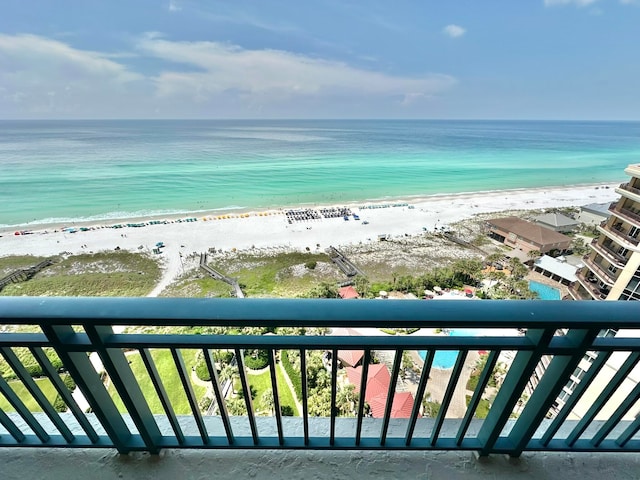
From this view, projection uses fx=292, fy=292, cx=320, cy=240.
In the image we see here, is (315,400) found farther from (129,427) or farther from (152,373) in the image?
(152,373)

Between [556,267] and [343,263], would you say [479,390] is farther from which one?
[556,267]

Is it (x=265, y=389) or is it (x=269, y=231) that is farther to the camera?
(x=269, y=231)

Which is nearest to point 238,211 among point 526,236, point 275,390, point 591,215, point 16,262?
point 16,262

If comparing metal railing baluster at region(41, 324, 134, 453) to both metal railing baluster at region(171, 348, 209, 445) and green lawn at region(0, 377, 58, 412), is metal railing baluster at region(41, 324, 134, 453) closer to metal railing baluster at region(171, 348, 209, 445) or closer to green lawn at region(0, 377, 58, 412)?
metal railing baluster at region(171, 348, 209, 445)

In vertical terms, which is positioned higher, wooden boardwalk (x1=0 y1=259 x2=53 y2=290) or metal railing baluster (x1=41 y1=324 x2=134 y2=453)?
metal railing baluster (x1=41 y1=324 x2=134 y2=453)

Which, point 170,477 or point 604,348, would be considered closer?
point 604,348

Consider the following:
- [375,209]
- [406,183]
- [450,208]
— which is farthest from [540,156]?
[375,209]

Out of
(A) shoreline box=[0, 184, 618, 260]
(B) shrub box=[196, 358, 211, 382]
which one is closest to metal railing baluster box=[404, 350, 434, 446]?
(B) shrub box=[196, 358, 211, 382]
